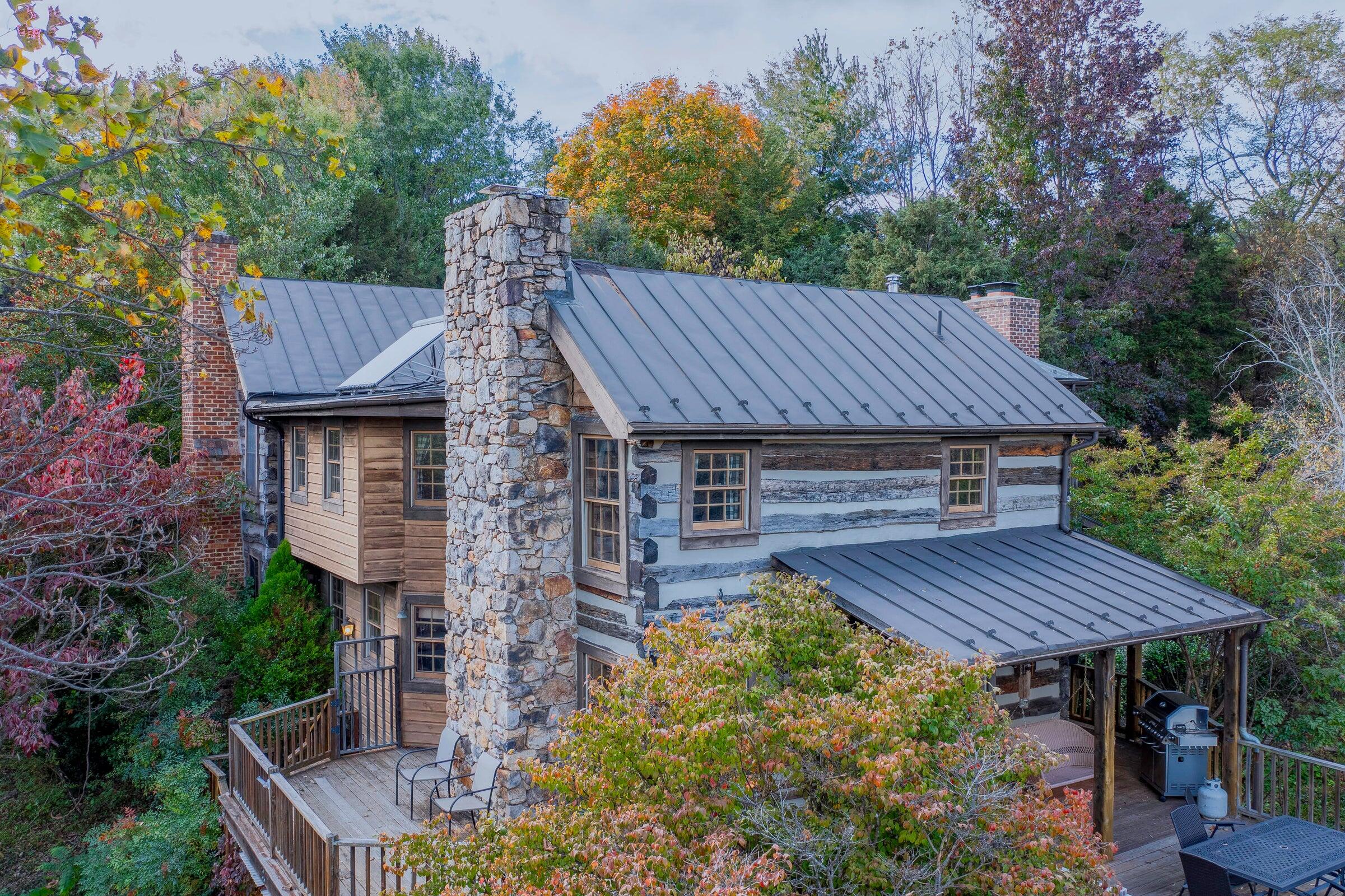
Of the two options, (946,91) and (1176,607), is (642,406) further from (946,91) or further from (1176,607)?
(946,91)

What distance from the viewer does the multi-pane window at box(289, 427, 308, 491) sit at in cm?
1501

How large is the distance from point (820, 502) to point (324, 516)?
8.38 meters

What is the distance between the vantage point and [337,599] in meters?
15.3

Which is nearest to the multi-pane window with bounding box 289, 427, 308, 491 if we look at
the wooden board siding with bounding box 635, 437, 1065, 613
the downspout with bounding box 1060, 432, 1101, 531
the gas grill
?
the wooden board siding with bounding box 635, 437, 1065, 613

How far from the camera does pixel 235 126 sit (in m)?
4.61

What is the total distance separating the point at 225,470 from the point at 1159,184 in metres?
26.9

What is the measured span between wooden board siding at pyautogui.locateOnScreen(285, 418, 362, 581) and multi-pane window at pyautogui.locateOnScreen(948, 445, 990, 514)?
27.2 feet

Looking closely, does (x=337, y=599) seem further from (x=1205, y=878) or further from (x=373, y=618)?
(x=1205, y=878)

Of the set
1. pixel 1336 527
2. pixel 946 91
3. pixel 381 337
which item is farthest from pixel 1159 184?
pixel 381 337

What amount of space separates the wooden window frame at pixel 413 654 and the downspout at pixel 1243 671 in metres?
10.3

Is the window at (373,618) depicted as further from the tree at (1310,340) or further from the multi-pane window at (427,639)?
the tree at (1310,340)

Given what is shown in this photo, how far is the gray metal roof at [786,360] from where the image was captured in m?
9.02

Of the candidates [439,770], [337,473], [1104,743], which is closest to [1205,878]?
[1104,743]

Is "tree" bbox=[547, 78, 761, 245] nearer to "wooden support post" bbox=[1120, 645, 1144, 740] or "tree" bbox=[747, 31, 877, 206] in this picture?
"tree" bbox=[747, 31, 877, 206]
